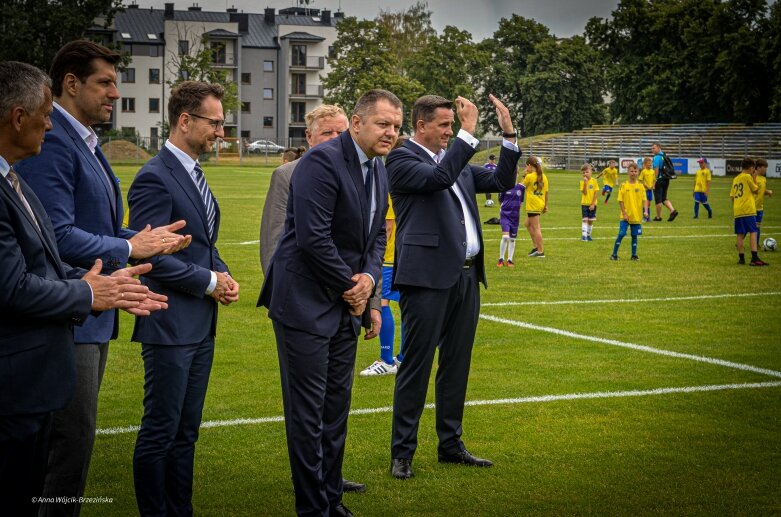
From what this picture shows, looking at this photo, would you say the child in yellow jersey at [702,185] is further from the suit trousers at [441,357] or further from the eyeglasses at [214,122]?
the eyeglasses at [214,122]

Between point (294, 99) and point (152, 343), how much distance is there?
109m

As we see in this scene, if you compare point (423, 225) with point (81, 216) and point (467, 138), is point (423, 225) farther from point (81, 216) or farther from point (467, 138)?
point (81, 216)

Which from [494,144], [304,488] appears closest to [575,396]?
[304,488]

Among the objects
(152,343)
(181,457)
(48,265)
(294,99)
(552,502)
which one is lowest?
(552,502)

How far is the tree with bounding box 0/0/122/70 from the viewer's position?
73.3m

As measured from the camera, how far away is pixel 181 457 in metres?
5.45

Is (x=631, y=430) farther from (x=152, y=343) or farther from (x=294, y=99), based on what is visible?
(x=294, y=99)

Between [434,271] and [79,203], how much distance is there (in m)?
2.74

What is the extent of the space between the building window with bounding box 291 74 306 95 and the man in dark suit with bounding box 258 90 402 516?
109415 millimetres

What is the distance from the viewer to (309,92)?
114 metres

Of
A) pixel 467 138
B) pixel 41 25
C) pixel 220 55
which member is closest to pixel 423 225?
pixel 467 138

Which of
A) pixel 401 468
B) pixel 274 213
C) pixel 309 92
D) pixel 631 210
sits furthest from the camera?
pixel 309 92

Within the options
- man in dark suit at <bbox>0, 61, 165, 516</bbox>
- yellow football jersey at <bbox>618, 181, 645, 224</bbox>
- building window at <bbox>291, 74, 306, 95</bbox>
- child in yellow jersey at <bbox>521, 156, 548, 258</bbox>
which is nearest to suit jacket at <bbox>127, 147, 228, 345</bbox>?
man in dark suit at <bbox>0, 61, 165, 516</bbox>

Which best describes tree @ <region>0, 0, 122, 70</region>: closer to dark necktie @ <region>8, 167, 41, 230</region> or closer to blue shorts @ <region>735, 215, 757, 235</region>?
blue shorts @ <region>735, 215, 757, 235</region>
